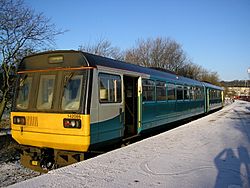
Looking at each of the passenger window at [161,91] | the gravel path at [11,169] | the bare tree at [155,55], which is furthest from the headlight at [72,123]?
the bare tree at [155,55]

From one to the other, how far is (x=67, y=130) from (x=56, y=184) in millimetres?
1910

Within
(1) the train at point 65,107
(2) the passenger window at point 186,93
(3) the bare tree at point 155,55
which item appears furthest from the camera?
(3) the bare tree at point 155,55

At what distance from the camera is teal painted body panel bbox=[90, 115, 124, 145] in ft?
20.0

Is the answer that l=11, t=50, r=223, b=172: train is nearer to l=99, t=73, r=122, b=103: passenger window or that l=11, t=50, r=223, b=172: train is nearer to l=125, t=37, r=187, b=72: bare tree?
l=99, t=73, r=122, b=103: passenger window

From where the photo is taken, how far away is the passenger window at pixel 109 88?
6.56 metres

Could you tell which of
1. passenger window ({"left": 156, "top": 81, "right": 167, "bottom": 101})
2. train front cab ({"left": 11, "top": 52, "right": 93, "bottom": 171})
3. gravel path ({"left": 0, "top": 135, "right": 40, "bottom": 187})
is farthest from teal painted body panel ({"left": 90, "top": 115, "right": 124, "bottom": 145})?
passenger window ({"left": 156, "top": 81, "right": 167, "bottom": 101})

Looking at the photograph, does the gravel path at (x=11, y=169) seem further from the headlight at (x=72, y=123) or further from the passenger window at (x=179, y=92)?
the passenger window at (x=179, y=92)

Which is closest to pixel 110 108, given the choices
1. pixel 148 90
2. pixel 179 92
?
pixel 148 90

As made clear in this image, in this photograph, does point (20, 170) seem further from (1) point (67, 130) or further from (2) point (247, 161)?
(2) point (247, 161)

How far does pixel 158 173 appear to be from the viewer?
4.80 metres

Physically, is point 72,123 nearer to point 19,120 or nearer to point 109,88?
point 109,88

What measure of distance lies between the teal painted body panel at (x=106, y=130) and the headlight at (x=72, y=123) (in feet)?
0.97

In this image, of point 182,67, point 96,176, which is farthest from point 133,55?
point 96,176

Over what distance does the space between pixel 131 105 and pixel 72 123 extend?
333 cm
